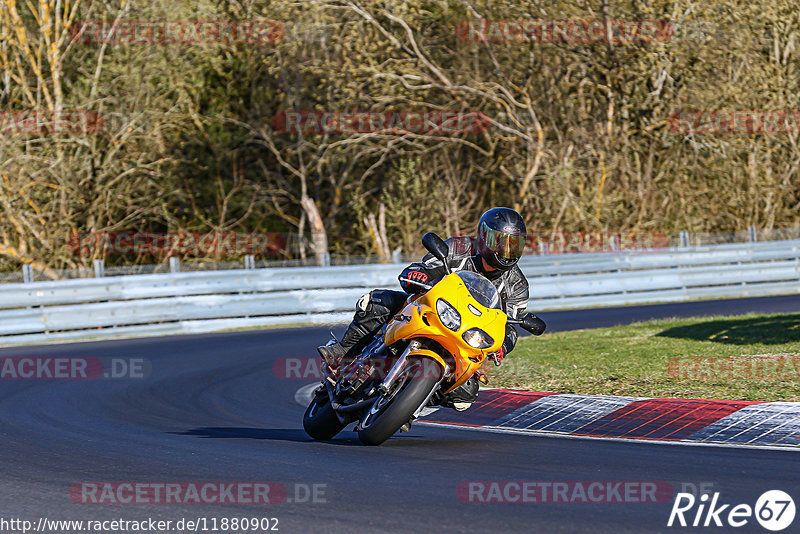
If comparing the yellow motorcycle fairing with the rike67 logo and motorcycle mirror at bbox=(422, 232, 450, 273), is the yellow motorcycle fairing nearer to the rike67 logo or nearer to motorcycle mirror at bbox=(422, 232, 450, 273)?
motorcycle mirror at bbox=(422, 232, 450, 273)

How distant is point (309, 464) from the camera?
695 centimetres

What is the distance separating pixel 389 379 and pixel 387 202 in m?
22.3

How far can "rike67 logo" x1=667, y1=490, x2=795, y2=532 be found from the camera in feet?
16.9

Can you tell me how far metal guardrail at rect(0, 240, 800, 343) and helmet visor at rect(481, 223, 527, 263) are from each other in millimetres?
9994

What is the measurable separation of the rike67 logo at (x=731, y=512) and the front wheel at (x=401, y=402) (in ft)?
6.46

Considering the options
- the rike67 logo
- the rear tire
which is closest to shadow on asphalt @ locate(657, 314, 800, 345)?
the rear tire

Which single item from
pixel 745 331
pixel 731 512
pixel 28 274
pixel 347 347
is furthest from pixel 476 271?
pixel 28 274

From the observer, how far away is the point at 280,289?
19.5m

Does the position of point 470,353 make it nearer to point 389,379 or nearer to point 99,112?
point 389,379

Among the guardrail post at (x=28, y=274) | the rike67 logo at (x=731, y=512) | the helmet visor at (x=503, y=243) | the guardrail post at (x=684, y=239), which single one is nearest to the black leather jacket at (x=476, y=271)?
the helmet visor at (x=503, y=243)

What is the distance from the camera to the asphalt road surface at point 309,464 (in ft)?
17.8

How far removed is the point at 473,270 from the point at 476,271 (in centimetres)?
2

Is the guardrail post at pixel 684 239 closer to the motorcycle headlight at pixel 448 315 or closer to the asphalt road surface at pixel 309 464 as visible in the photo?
the asphalt road surface at pixel 309 464

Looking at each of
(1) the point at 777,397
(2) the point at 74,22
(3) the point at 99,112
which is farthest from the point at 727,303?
(2) the point at 74,22
